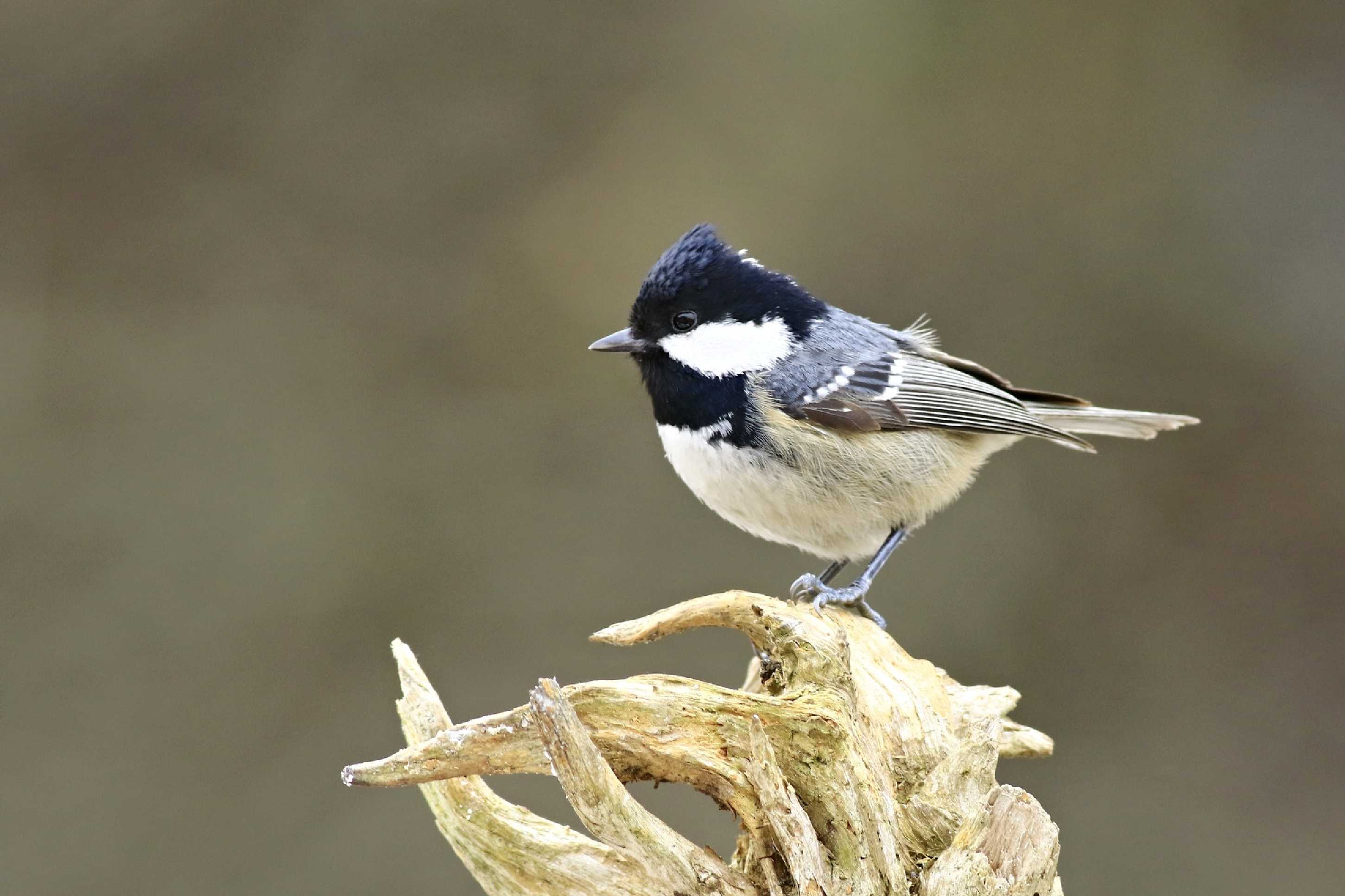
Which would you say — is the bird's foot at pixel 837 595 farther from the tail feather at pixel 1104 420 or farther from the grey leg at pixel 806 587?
the tail feather at pixel 1104 420

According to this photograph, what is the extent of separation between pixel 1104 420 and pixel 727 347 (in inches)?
40.5

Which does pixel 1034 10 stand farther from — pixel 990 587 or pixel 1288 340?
pixel 990 587

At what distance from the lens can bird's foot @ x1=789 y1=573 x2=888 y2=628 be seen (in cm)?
239

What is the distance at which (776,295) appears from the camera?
7.97 ft

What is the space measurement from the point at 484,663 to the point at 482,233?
144 cm

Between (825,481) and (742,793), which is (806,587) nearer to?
(825,481)

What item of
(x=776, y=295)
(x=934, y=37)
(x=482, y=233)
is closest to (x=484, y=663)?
(x=482, y=233)

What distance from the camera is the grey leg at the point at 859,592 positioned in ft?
7.84

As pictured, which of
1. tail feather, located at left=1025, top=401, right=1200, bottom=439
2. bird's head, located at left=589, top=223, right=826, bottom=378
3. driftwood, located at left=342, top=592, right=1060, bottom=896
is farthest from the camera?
tail feather, located at left=1025, top=401, right=1200, bottom=439

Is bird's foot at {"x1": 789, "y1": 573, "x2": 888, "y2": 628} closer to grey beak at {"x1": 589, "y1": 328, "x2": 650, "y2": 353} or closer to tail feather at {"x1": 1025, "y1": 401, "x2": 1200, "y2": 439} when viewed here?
grey beak at {"x1": 589, "y1": 328, "x2": 650, "y2": 353}

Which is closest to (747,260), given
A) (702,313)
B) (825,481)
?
(702,313)

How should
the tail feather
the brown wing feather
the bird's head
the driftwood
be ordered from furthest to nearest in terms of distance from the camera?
the tail feather, the brown wing feather, the bird's head, the driftwood

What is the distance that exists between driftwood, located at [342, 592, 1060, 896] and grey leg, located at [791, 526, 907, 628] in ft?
1.45

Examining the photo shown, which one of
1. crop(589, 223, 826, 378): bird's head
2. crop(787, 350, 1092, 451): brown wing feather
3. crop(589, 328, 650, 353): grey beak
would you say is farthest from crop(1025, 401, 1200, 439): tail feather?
crop(589, 328, 650, 353): grey beak
